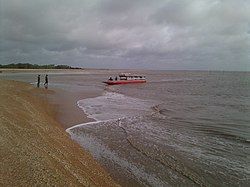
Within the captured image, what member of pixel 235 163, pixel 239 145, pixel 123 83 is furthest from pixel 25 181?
pixel 123 83

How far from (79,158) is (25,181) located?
3.62 m

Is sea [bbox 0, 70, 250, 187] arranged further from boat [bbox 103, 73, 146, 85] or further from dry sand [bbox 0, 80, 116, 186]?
boat [bbox 103, 73, 146, 85]

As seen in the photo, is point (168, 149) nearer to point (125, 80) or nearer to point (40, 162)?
point (40, 162)

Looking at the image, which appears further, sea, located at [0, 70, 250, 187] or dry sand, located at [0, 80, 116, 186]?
sea, located at [0, 70, 250, 187]

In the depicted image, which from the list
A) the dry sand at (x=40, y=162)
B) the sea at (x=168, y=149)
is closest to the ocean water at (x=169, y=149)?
the sea at (x=168, y=149)

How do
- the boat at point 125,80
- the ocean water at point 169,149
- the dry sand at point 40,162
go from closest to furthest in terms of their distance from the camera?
the dry sand at point 40,162 < the ocean water at point 169,149 < the boat at point 125,80

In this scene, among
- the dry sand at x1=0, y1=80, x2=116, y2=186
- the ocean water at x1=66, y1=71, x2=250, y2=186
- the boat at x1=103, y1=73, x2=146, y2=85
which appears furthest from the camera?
the boat at x1=103, y1=73, x2=146, y2=85

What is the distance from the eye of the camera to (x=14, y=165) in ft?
24.4

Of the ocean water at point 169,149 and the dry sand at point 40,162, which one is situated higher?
the dry sand at point 40,162

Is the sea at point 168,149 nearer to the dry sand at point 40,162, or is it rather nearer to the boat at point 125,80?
the dry sand at point 40,162

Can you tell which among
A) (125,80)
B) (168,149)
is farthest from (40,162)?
(125,80)

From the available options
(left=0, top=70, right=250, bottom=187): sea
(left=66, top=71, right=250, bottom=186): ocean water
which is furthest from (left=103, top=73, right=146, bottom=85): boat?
(left=66, top=71, right=250, bottom=186): ocean water

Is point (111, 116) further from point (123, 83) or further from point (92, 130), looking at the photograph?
point (123, 83)

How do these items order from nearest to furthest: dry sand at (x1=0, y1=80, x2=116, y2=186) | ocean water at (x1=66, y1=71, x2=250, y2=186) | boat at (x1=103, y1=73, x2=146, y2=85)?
dry sand at (x1=0, y1=80, x2=116, y2=186), ocean water at (x1=66, y1=71, x2=250, y2=186), boat at (x1=103, y1=73, x2=146, y2=85)
